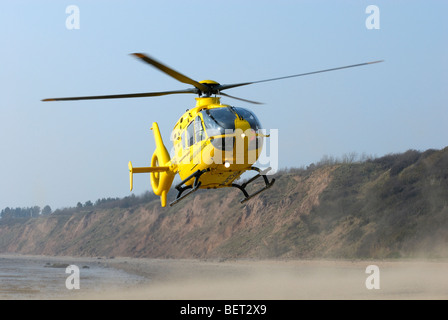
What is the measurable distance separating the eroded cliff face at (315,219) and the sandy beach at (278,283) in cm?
767

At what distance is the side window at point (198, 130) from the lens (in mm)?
21422

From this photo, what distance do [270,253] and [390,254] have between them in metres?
16.9

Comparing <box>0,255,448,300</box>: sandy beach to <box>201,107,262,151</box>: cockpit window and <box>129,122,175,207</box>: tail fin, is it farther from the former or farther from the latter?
<box>201,107,262,151</box>: cockpit window

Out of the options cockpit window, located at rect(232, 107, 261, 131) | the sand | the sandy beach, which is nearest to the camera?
cockpit window, located at rect(232, 107, 261, 131)

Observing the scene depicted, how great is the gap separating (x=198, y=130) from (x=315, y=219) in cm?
4986

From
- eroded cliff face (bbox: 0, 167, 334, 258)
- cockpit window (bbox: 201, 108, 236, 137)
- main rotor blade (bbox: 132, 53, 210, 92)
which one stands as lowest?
eroded cliff face (bbox: 0, 167, 334, 258)

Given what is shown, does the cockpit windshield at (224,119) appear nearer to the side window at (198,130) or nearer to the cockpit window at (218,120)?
the cockpit window at (218,120)

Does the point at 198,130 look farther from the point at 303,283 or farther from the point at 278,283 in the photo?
the point at 278,283

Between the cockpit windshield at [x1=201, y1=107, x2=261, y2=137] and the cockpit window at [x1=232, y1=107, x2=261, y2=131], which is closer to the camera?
the cockpit windshield at [x1=201, y1=107, x2=261, y2=137]

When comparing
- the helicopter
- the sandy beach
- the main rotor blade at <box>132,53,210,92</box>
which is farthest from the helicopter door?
the sandy beach

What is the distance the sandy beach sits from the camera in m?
33.2

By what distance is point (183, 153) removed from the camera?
22797 millimetres

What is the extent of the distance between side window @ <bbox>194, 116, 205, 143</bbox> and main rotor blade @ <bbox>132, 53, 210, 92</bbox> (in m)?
1.40
